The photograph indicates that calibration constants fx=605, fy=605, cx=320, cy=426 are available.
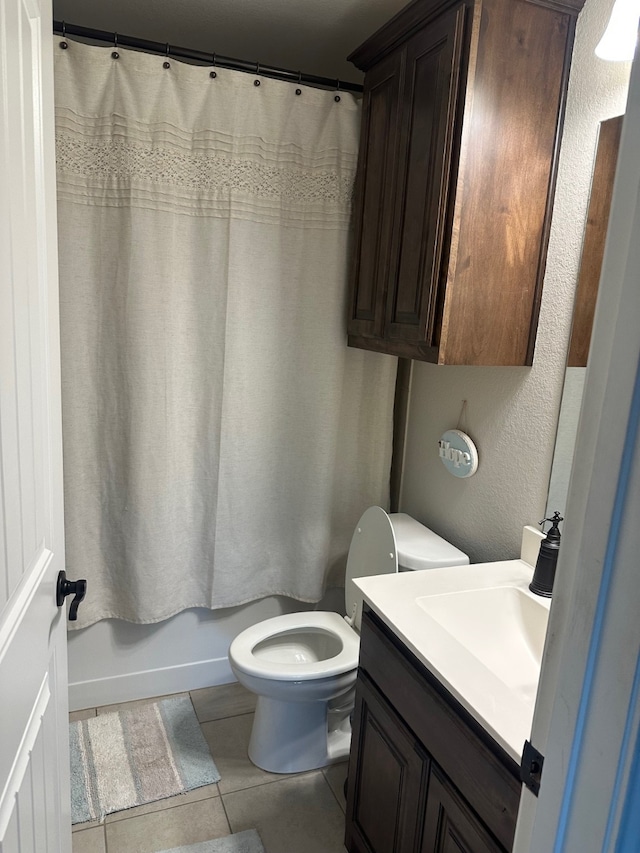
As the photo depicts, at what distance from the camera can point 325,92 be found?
2062 mm

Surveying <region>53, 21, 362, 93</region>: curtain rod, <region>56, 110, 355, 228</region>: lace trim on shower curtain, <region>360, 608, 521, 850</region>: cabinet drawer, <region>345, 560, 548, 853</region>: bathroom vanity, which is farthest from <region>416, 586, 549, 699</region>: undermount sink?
<region>53, 21, 362, 93</region>: curtain rod

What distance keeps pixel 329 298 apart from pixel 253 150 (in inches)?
21.8

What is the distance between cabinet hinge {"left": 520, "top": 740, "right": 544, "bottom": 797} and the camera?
0.71 metres

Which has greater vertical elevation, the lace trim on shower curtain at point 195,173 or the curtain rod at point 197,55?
the curtain rod at point 197,55

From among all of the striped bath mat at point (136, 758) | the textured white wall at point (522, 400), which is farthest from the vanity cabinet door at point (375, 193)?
the striped bath mat at point (136, 758)

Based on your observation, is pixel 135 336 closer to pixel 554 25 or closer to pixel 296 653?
pixel 296 653

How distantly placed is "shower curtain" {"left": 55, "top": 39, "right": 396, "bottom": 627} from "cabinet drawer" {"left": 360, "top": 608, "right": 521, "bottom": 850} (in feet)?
2.86

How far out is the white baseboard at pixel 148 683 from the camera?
2.23 meters

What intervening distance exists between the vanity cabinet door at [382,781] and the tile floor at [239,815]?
146 mm

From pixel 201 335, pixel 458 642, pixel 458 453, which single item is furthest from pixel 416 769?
pixel 201 335

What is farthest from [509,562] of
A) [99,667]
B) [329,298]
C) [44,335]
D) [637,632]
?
[99,667]

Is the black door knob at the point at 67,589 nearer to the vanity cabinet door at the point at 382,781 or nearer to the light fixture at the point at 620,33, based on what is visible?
the vanity cabinet door at the point at 382,781

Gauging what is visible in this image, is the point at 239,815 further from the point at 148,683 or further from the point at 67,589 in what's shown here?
the point at 67,589

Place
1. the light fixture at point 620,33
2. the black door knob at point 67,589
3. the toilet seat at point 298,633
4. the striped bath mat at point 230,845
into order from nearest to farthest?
1. the black door knob at point 67,589
2. the light fixture at point 620,33
3. the striped bath mat at point 230,845
4. the toilet seat at point 298,633
